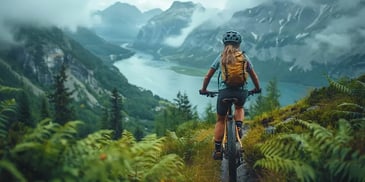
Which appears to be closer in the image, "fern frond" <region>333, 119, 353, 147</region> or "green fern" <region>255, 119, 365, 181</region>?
"green fern" <region>255, 119, 365, 181</region>

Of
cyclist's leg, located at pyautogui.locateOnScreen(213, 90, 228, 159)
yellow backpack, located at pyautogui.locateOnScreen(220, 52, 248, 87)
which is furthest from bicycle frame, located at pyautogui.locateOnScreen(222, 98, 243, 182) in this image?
yellow backpack, located at pyautogui.locateOnScreen(220, 52, 248, 87)

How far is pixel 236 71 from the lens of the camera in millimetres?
7699

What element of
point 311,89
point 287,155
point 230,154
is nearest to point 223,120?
point 230,154

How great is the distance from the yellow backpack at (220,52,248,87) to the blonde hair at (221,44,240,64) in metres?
0.06

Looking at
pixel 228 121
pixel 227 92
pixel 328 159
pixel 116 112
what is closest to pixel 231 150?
pixel 228 121

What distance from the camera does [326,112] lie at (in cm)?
853

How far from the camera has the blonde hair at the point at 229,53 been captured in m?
7.70

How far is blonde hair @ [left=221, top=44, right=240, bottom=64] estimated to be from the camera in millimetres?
7703

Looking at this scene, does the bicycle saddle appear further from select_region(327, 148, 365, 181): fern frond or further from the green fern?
select_region(327, 148, 365, 181): fern frond

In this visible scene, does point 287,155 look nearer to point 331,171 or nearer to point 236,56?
point 331,171

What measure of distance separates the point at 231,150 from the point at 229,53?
6.32ft

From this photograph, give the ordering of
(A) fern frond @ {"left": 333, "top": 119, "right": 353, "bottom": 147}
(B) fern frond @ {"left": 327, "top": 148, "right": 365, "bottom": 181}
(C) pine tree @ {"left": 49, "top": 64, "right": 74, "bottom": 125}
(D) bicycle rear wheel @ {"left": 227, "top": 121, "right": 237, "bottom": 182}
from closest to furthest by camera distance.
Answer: (B) fern frond @ {"left": 327, "top": 148, "right": 365, "bottom": 181}, (A) fern frond @ {"left": 333, "top": 119, "right": 353, "bottom": 147}, (D) bicycle rear wheel @ {"left": 227, "top": 121, "right": 237, "bottom": 182}, (C) pine tree @ {"left": 49, "top": 64, "right": 74, "bottom": 125}

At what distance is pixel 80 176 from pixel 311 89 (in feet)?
36.5

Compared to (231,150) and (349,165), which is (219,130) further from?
(349,165)
